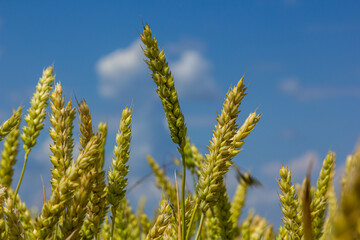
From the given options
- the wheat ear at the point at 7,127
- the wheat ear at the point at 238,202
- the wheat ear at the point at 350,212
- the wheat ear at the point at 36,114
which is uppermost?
the wheat ear at the point at 238,202

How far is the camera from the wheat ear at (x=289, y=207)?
66.0 inches

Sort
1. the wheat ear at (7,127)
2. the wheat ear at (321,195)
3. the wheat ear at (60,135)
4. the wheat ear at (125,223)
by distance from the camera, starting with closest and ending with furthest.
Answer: the wheat ear at (60,135) < the wheat ear at (7,127) < the wheat ear at (321,195) < the wheat ear at (125,223)

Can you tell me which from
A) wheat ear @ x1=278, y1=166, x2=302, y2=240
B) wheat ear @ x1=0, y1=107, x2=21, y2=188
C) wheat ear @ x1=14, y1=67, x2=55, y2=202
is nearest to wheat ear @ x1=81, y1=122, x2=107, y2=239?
wheat ear @ x1=278, y1=166, x2=302, y2=240

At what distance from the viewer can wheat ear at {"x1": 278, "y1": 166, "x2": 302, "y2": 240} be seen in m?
1.68

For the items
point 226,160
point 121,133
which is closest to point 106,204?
point 121,133

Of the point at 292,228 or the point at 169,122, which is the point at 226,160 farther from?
the point at 292,228

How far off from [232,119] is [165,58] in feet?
1.18

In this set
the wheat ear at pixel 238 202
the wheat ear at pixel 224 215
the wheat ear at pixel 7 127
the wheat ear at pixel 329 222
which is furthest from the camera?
the wheat ear at pixel 238 202

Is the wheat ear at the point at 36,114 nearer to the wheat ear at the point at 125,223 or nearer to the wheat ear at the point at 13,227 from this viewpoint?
the wheat ear at the point at 125,223

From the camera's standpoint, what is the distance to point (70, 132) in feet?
5.66

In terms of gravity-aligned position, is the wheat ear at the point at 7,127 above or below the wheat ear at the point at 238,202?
below

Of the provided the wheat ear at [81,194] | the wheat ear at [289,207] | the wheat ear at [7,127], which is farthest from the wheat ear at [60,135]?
the wheat ear at [289,207]

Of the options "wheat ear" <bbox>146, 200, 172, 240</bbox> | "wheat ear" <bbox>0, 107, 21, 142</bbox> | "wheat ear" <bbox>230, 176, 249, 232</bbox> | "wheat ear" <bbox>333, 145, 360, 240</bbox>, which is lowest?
"wheat ear" <bbox>333, 145, 360, 240</bbox>

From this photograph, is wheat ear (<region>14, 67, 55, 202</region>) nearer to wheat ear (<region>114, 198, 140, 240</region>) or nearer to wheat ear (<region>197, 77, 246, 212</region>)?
wheat ear (<region>114, 198, 140, 240</region>)
